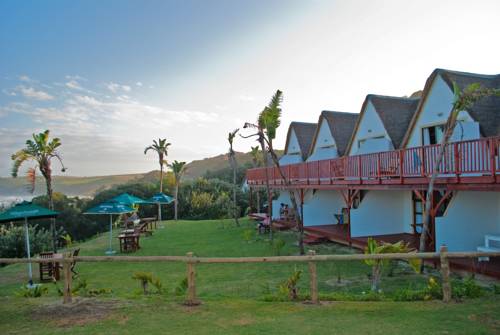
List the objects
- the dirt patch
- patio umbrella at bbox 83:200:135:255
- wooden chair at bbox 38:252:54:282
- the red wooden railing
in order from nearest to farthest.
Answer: the dirt patch, the red wooden railing, wooden chair at bbox 38:252:54:282, patio umbrella at bbox 83:200:135:255

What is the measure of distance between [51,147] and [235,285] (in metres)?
13.0

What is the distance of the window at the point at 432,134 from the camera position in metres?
12.7

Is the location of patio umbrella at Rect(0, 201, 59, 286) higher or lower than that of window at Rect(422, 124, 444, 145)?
lower

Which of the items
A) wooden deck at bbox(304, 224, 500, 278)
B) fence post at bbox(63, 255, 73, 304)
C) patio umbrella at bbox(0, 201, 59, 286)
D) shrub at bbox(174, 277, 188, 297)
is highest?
patio umbrella at bbox(0, 201, 59, 286)

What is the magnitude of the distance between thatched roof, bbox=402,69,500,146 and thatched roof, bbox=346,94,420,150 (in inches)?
36.2

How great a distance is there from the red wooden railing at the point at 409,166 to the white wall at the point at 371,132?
2705 mm

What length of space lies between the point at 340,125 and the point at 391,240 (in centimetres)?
909

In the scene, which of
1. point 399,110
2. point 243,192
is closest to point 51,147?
point 399,110

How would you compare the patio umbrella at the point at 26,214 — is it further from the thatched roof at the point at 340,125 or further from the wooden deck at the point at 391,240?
the thatched roof at the point at 340,125

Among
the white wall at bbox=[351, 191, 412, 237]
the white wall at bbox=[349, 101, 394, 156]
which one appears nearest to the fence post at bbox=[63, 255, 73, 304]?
the white wall at bbox=[351, 191, 412, 237]

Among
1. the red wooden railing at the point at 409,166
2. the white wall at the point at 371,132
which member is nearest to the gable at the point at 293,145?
the white wall at the point at 371,132

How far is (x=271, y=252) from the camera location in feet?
44.0

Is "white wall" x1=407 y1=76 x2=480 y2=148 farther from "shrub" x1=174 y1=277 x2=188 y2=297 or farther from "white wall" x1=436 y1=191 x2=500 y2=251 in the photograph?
"shrub" x1=174 y1=277 x2=188 y2=297

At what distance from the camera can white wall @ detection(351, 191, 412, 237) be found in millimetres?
13469
